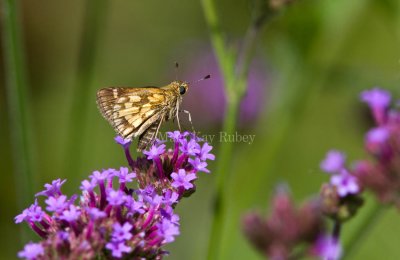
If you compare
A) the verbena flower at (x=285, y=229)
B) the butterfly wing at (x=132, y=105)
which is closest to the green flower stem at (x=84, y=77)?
the butterfly wing at (x=132, y=105)

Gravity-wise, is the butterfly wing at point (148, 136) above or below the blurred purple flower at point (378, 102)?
below

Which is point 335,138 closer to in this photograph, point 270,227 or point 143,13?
point 143,13

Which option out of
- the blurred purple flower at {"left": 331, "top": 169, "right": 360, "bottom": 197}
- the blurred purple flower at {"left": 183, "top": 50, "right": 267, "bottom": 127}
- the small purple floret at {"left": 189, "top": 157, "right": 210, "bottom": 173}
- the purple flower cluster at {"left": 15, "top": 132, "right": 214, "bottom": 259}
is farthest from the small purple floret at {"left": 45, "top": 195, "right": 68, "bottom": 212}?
the blurred purple flower at {"left": 183, "top": 50, "right": 267, "bottom": 127}

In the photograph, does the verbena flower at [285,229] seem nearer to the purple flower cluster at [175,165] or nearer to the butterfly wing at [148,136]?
the butterfly wing at [148,136]

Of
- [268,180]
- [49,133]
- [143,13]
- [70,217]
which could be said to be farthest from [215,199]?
[143,13]

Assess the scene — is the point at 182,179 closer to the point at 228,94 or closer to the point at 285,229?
the point at 228,94

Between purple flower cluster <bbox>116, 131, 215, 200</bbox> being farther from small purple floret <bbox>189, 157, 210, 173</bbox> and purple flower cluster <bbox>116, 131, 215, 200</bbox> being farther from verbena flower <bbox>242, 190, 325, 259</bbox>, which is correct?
verbena flower <bbox>242, 190, 325, 259</bbox>

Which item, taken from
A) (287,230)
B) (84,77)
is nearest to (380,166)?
(287,230)
